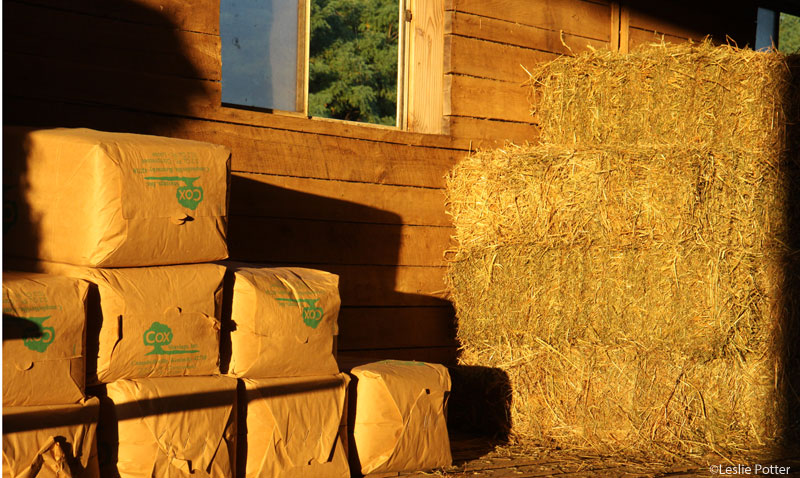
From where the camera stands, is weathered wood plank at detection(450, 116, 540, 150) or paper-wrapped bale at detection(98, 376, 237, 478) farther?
weathered wood plank at detection(450, 116, 540, 150)

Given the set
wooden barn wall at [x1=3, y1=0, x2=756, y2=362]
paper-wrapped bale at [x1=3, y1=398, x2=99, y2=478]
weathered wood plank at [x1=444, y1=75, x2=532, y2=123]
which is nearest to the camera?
paper-wrapped bale at [x1=3, y1=398, x2=99, y2=478]

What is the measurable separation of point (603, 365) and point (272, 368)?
169cm

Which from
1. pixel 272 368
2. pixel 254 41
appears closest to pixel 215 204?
pixel 272 368

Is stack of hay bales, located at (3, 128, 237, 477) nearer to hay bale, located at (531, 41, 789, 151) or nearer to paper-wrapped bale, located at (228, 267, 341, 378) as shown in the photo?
paper-wrapped bale, located at (228, 267, 341, 378)

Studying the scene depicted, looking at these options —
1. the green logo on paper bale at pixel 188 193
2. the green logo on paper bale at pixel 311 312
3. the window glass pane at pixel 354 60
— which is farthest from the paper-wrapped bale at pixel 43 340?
the window glass pane at pixel 354 60

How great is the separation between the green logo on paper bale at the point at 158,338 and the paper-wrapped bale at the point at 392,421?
2.83 ft

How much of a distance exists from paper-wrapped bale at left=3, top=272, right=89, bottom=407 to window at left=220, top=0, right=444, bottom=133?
5.27ft

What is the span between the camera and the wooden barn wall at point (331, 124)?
342 cm

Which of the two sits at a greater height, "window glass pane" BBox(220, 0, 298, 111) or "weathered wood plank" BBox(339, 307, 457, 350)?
"window glass pane" BBox(220, 0, 298, 111)

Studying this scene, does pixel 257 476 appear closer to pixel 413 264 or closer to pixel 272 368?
pixel 272 368

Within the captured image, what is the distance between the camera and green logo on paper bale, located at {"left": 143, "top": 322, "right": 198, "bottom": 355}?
2742 millimetres

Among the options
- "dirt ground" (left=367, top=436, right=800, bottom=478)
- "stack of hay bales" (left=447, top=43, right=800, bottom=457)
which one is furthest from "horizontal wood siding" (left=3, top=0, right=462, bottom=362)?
"dirt ground" (left=367, top=436, right=800, bottom=478)

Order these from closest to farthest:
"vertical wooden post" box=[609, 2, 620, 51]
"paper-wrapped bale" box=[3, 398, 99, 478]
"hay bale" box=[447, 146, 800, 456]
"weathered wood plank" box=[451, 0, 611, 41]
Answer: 1. "paper-wrapped bale" box=[3, 398, 99, 478]
2. "hay bale" box=[447, 146, 800, 456]
3. "weathered wood plank" box=[451, 0, 611, 41]
4. "vertical wooden post" box=[609, 2, 620, 51]

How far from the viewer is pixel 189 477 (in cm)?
279
